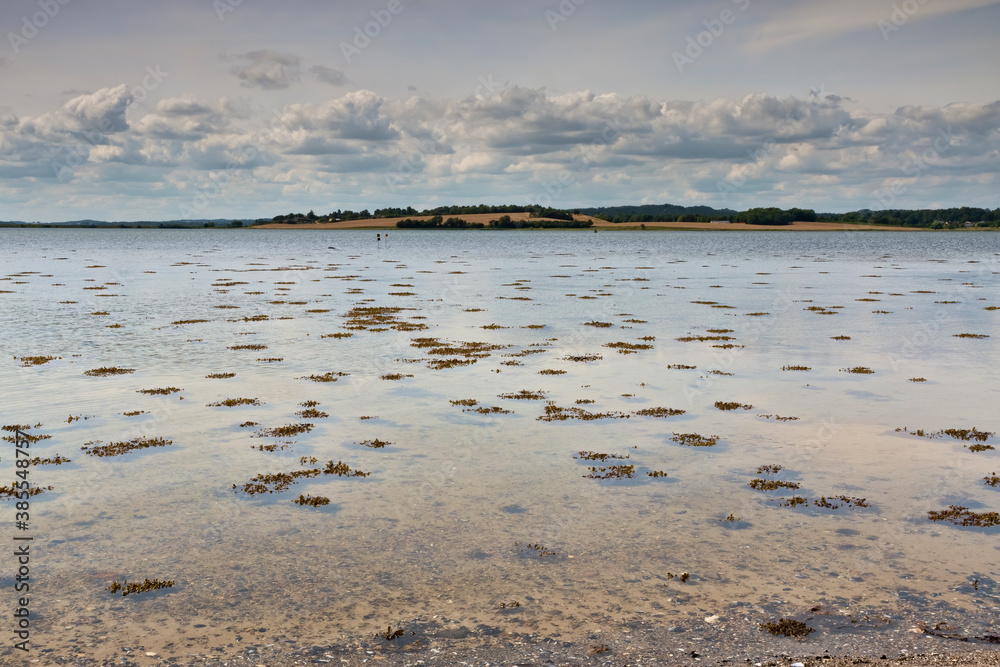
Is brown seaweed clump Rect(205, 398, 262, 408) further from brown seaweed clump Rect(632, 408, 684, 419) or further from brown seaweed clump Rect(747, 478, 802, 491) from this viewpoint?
brown seaweed clump Rect(747, 478, 802, 491)

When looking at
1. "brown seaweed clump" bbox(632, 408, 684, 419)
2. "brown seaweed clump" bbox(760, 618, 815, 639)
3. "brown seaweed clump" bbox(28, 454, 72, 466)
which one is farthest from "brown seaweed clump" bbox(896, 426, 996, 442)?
"brown seaweed clump" bbox(28, 454, 72, 466)

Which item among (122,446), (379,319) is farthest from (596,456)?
(379,319)

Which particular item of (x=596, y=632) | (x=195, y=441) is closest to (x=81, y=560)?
(x=195, y=441)

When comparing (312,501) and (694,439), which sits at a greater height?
(694,439)

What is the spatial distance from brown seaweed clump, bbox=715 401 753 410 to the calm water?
1.15ft

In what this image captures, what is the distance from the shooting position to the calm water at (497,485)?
11164 mm

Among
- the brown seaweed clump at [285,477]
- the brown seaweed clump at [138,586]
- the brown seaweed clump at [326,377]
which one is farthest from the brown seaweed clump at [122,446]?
the brown seaweed clump at [326,377]

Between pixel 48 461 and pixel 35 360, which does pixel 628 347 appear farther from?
pixel 35 360

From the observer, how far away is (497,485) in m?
16.2

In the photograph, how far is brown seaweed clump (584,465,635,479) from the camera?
16.8 meters

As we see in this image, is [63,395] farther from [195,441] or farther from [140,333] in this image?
[140,333]

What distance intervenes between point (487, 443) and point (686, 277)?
64.3m

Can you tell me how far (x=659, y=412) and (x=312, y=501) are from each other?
36.8 ft

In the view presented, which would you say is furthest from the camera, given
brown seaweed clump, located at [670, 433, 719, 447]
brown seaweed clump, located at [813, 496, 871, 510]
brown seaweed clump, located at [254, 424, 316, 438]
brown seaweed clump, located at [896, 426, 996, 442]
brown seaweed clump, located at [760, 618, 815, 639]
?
brown seaweed clump, located at [254, 424, 316, 438]
